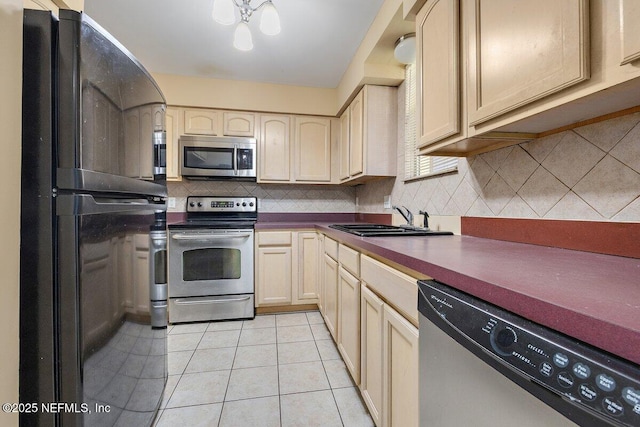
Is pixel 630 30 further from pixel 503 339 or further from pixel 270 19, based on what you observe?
pixel 270 19

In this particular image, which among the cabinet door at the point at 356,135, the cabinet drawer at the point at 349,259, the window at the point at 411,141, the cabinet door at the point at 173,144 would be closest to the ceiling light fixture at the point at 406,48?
the window at the point at 411,141

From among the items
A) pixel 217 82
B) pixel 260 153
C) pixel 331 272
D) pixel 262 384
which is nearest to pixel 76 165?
pixel 262 384

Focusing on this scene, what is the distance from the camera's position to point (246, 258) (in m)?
2.52

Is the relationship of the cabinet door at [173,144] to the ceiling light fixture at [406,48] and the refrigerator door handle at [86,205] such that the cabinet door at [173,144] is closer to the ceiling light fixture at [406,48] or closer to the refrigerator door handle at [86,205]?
the refrigerator door handle at [86,205]

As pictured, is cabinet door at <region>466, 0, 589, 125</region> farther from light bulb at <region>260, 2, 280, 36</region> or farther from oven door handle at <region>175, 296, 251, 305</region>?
oven door handle at <region>175, 296, 251, 305</region>

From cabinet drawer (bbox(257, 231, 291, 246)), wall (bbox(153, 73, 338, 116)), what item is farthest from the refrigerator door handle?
wall (bbox(153, 73, 338, 116))

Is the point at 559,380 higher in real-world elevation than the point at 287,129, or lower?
lower

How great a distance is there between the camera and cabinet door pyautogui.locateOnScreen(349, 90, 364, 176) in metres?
2.34

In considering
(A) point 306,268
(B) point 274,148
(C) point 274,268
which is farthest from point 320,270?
(B) point 274,148

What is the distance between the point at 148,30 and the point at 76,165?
1886mm

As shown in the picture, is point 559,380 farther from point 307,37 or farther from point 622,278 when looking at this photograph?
point 307,37

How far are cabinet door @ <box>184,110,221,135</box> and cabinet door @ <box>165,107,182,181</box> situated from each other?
93 mm

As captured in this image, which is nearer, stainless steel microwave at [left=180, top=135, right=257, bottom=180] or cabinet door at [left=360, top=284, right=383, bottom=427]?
cabinet door at [left=360, top=284, right=383, bottom=427]

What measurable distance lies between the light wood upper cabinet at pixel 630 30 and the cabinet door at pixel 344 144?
217 centimetres
